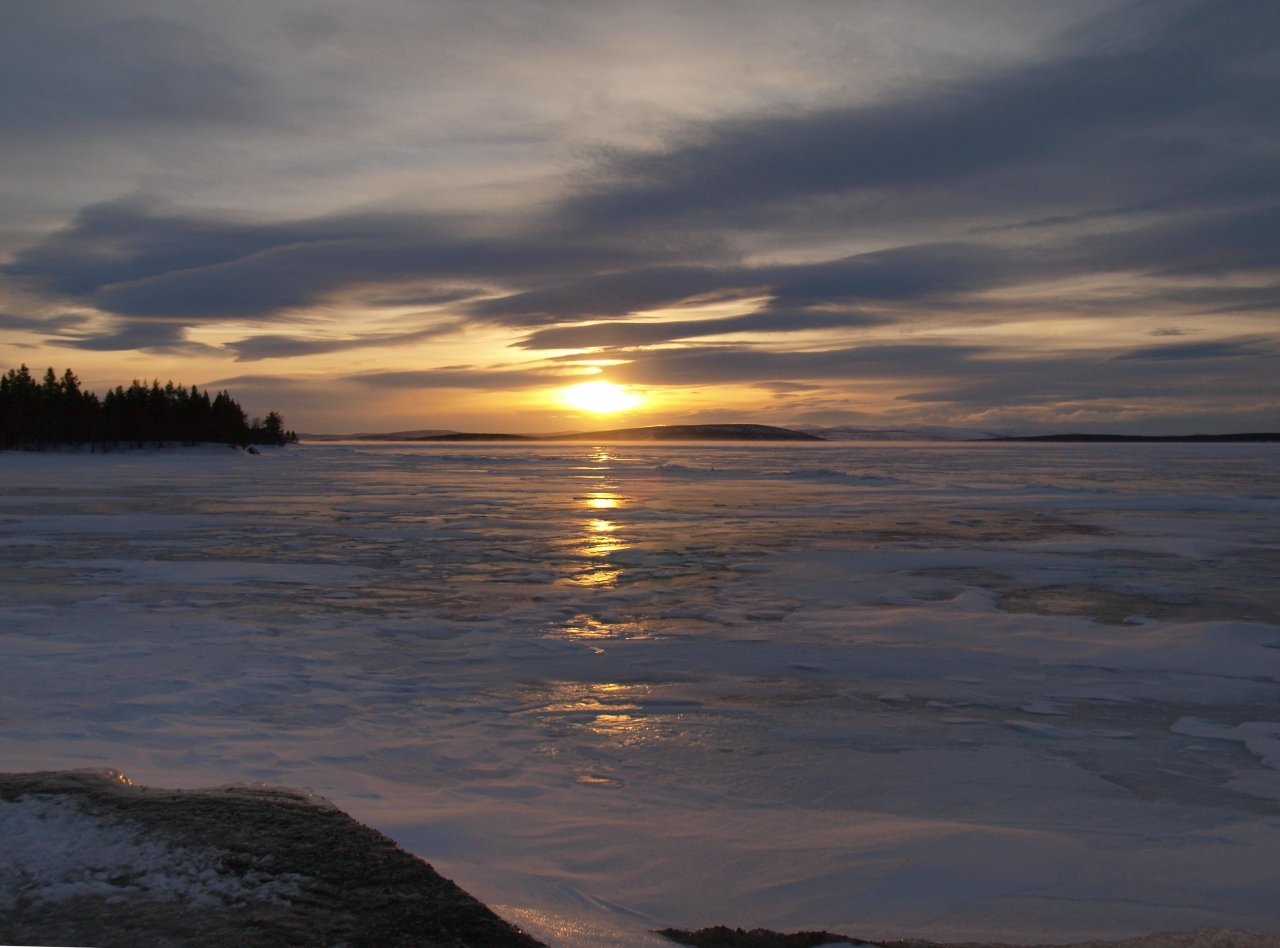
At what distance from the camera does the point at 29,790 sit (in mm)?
3529

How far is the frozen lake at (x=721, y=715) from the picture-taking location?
3281 mm

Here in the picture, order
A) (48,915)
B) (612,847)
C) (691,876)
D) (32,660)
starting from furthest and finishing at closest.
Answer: (32,660) < (612,847) < (691,876) < (48,915)

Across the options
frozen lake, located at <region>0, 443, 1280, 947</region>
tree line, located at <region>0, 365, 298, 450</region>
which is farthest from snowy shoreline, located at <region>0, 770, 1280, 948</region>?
tree line, located at <region>0, 365, 298, 450</region>

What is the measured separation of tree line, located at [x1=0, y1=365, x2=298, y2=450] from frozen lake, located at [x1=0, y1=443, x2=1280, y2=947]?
6423 centimetres

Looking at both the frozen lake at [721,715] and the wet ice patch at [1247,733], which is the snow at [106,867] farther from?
the wet ice patch at [1247,733]

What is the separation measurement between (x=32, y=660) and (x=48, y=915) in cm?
422

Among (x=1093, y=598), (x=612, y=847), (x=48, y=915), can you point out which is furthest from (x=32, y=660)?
(x=1093, y=598)

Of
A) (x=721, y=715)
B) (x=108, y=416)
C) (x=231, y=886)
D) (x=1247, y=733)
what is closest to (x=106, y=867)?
(x=231, y=886)

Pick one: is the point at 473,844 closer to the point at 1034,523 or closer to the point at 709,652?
the point at 709,652

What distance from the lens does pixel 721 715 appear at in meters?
5.27

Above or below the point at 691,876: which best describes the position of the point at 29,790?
above

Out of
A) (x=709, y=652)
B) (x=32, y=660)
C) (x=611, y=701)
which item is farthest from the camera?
(x=709, y=652)

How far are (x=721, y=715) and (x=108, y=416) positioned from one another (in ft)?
254

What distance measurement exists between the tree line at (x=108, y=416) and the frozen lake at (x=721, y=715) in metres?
64.2
